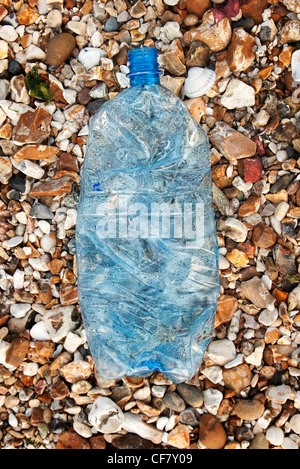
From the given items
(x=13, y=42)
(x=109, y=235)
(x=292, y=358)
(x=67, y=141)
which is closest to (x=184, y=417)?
(x=292, y=358)

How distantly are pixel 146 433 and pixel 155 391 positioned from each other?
231mm

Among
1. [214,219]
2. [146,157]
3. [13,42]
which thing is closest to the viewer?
[146,157]

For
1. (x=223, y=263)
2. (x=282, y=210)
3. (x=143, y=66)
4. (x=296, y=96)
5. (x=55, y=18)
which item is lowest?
(x=223, y=263)

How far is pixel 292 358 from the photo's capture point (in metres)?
2.46

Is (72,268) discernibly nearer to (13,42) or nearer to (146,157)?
(146,157)

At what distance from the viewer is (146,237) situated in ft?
7.50

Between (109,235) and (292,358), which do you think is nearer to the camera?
(109,235)

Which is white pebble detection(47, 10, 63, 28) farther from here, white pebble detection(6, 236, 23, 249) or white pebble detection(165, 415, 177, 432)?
white pebble detection(165, 415, 177, 432)

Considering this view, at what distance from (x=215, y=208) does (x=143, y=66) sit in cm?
86

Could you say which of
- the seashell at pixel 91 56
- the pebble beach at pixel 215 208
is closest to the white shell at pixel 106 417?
the pebble beach at pixel 215 208

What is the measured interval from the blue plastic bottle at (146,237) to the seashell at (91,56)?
1.11 feet

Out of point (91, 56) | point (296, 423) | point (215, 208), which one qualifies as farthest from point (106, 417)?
point (91, 56)

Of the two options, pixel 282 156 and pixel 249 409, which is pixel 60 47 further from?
pixel 249 409

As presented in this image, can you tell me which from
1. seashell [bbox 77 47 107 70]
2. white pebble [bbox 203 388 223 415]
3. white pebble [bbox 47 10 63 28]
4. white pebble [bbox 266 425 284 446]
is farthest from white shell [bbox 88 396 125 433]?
white pebble [bbox 47 10 63 28]
